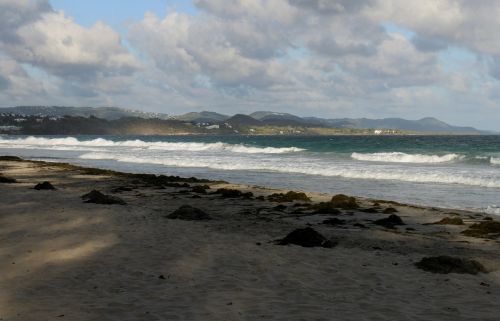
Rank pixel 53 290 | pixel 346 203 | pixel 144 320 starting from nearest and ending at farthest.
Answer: pixel 144 320, pixel 53 290, pixel 346 203

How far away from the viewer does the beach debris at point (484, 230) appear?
1442 cm

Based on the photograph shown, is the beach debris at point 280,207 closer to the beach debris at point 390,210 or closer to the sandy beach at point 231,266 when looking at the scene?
the sandy beach at point 231,266

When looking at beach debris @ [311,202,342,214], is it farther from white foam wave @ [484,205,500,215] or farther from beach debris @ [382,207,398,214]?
white foam wave @ [484,205,500,215]

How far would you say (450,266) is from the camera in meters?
10.1

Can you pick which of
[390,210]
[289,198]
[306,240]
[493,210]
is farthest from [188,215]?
[493,210]

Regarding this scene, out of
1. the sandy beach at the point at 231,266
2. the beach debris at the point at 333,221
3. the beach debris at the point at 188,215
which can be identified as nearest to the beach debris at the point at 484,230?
the sandy beach at the point at 231,266

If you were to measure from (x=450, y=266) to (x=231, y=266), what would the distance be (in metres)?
4.46

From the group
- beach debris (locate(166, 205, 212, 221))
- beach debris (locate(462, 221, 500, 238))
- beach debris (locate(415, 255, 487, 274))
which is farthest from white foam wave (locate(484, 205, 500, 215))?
beach debris (locate(166, 205, 212, 221))

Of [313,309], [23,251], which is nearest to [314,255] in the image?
[313,309]

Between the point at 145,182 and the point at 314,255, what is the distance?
18959 mm

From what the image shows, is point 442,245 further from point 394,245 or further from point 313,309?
point 313,309

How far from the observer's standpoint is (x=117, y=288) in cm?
848

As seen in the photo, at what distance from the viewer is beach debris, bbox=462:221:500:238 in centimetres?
1442

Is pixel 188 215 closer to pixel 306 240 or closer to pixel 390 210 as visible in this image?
pixel 306 240
